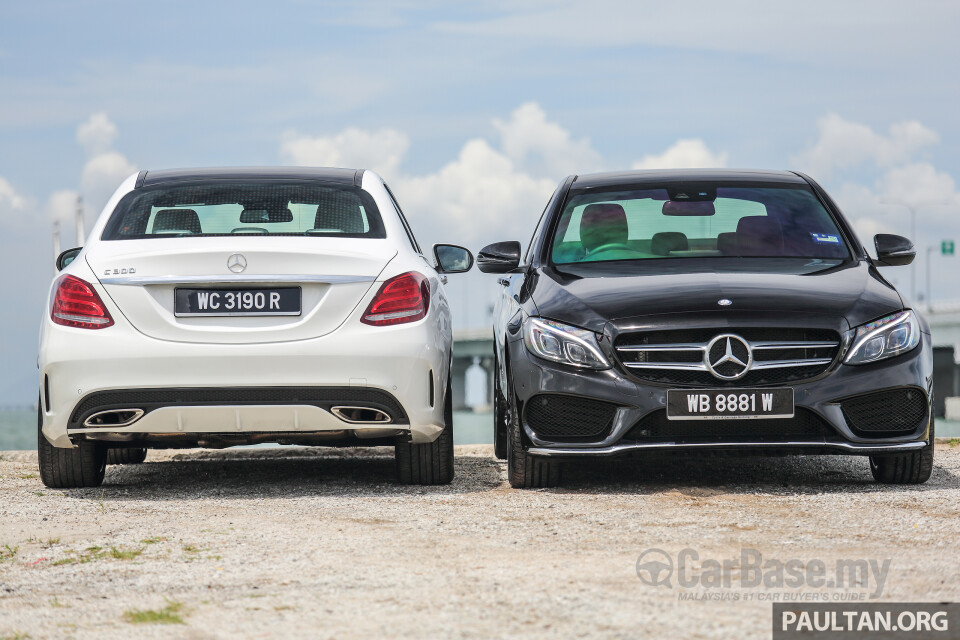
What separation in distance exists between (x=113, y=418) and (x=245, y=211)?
4.68 ft

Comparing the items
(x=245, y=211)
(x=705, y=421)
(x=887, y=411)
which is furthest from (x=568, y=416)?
(x=245, y=211)

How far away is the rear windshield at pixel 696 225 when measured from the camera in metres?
7.86

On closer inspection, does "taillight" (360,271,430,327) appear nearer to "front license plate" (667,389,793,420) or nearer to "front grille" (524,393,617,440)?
"front grille" (524,393,617,440)

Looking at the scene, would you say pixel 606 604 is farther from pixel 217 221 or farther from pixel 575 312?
pixel 217 221

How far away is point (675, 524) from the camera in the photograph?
591 cm

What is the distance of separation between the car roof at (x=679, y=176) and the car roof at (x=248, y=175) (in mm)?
1503

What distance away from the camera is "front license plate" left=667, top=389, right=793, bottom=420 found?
264 inches

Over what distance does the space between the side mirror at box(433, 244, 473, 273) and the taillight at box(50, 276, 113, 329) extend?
2.13 meters

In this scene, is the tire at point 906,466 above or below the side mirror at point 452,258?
below

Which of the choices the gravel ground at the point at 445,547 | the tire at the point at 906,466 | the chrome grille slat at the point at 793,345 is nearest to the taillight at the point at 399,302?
the gravel ground at the point at 445,547

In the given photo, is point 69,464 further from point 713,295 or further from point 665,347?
point 713,295

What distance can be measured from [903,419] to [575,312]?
175cm

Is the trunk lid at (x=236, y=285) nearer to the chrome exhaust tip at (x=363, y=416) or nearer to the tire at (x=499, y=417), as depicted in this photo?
the chrome exhaust tip at (x=363, y=416)

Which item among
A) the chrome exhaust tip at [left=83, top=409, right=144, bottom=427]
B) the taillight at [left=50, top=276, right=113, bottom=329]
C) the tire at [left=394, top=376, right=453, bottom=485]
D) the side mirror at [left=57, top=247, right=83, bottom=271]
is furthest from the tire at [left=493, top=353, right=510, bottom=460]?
the side mirror at [left=57, top=247, right=83, bottom=271]
